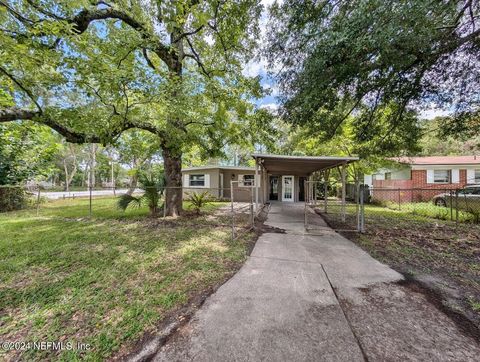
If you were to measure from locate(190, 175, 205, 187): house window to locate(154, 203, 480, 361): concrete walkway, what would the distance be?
548 inches

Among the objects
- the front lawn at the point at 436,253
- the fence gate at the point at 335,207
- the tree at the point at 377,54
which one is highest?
the tree at the point at 377,54

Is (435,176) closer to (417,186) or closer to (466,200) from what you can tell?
(417,186)

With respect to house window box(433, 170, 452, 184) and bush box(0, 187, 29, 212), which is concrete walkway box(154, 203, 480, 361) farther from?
house window box(433, 170, 452, 184)

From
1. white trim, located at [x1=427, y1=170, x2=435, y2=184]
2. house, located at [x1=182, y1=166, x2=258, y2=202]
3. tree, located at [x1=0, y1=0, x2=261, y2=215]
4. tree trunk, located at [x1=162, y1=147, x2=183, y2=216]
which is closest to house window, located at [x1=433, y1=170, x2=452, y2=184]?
white trim, located at [x1=427, y1=170, x2=435, y2=184]

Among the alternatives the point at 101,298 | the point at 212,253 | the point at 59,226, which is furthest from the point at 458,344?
the point at 59,226

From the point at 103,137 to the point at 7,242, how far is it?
3.44 metres

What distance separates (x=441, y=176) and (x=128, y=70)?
779 inches

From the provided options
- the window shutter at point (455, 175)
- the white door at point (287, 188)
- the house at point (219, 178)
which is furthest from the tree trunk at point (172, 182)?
the window shutter at point (455, 175)

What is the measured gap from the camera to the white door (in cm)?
1690

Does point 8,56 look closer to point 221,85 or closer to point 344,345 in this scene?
point 221,85

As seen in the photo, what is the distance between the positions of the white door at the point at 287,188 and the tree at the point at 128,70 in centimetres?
907

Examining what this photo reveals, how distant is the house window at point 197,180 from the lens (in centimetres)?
1731

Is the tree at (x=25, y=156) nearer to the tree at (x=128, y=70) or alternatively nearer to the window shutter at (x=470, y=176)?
the tree at (x=128, y=70)

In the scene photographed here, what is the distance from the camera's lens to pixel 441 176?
49.8ft
